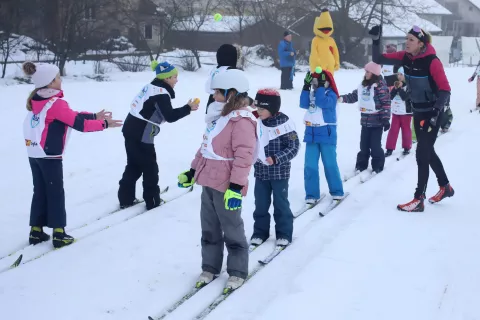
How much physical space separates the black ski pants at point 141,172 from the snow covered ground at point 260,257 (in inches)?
7.4

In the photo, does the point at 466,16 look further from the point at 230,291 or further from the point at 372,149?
the point at 230,291

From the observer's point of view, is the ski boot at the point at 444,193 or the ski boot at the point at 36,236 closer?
the ski boot at the point at 36,236

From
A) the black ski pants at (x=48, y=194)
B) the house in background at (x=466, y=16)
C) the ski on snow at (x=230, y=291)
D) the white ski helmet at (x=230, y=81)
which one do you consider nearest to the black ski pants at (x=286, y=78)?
the ski on snow at (x=230, y=291)

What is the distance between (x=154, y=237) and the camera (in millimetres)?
5652

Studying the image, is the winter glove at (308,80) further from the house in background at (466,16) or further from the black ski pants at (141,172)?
the house in background at (466,16)

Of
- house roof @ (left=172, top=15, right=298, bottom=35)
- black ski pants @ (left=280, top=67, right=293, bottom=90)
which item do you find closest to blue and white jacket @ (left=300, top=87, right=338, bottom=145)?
black ski pants @ (left=280, top=67, right=293, bottom=90)

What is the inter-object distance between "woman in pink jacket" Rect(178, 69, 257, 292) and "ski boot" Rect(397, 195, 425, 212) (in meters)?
2.69

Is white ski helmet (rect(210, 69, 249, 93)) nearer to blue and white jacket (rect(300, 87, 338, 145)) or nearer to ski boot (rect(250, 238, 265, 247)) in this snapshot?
ski boot (rect(250, 238, 265, 247))

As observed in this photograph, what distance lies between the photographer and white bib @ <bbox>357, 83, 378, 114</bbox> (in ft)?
27.2

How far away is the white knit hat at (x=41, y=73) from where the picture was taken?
16.8 ft

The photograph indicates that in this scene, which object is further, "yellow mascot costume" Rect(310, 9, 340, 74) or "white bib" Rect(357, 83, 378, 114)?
"yellow mascot costume" Rect(310, 9, 340, 74)

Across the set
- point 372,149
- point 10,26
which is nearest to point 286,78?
point 372,149

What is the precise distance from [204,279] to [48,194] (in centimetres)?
181

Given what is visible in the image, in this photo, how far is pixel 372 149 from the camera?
855 cm
